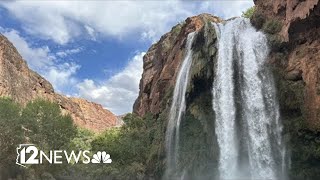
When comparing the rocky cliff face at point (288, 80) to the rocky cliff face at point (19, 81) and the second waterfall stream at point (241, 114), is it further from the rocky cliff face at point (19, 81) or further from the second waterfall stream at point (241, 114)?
the rocky cliff face at point (19, 81)

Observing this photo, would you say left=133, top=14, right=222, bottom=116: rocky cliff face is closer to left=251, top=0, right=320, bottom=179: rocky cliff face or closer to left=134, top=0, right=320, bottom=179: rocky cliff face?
left=134, top=0, right=320, bottom=179: rocky cliff face

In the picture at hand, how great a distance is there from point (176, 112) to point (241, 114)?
29.7 feet


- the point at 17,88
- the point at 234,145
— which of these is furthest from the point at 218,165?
the point at 17,88

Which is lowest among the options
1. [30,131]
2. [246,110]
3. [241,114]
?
[241,114]

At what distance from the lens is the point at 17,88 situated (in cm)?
9050

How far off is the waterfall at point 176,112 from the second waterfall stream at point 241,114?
0.09 m

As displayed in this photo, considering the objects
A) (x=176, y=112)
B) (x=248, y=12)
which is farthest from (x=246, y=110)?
(x=248, y=12)

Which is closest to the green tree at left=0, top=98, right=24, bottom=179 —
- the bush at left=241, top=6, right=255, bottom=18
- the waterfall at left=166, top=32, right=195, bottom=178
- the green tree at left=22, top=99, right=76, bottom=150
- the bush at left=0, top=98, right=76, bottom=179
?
the bush at left=0, top=98, right=76, bottom=179

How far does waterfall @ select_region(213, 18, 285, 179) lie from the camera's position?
3309 cm

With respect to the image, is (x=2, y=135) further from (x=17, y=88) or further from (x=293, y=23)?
(x=17, y=88)

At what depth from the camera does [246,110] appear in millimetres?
35438

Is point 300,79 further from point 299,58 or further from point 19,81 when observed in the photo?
point 19,81

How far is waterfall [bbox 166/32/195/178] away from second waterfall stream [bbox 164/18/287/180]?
91mm

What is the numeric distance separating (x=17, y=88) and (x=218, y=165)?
212 ft
